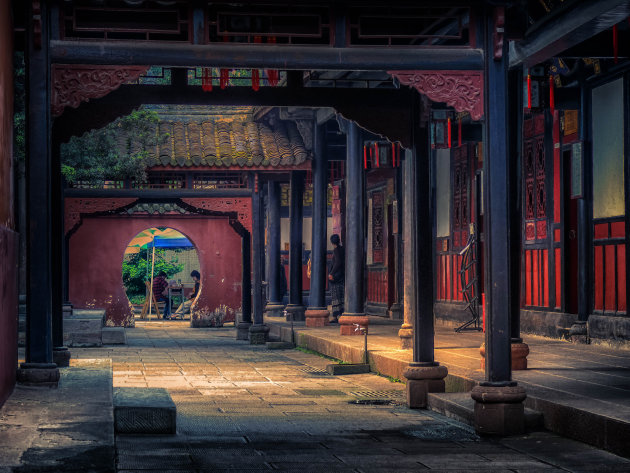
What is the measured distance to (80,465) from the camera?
4.39m

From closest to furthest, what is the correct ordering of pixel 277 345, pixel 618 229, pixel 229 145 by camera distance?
pixel 618 229
pixel 277 345
pixel 229 145

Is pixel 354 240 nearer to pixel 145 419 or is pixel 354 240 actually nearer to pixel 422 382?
pixel 422 382

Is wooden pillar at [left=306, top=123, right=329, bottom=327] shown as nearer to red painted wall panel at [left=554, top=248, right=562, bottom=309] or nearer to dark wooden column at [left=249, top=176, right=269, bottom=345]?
dark wooden column at [left=249, top=176, right=269, bottom=345]

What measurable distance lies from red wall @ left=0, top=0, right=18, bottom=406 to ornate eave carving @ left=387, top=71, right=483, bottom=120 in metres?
2.67

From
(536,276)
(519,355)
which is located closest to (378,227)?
(536,276)

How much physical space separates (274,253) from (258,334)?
5.09m

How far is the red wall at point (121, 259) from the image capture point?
2334cm

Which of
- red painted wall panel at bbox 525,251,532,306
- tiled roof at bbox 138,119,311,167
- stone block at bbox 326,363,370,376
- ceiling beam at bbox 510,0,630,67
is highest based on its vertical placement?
tiled roof at bbox 138,119,311,167

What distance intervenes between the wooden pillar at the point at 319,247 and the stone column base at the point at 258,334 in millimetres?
745

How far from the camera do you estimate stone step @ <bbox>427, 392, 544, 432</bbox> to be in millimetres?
7328

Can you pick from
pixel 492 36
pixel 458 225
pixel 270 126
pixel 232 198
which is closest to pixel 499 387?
pixel 492 36

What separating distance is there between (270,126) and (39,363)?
12676mm

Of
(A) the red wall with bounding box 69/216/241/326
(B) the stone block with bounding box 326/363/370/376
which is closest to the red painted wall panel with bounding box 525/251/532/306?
(B) the stone block with bounding box 326/363/370/376

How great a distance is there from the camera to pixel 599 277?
39.7 ft
